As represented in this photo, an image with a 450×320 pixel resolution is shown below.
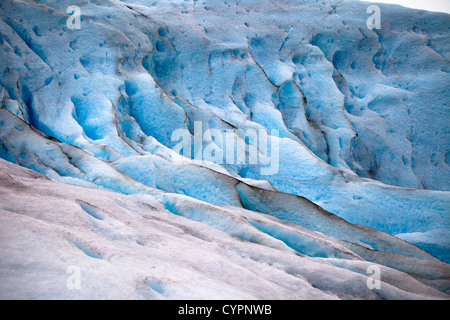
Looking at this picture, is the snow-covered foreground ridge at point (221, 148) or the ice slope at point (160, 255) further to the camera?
the snow-covered foreground ridge at point (221, 148)

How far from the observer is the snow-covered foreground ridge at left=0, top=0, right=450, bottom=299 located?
355 centimetres

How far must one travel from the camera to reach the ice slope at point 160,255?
8.86 ft

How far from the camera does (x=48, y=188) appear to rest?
4508 mm

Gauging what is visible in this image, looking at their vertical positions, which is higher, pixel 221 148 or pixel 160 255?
pixel 221 148

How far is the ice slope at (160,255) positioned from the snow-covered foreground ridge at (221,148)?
22 mm

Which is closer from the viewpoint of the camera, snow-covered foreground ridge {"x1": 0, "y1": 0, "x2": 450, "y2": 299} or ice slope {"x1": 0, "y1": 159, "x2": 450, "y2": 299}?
ice slope {"x1": 0, "y1": 159, "x2": 450, "y2": 299}

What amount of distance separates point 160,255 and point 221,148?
668 cm

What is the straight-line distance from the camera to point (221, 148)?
33.3 feet

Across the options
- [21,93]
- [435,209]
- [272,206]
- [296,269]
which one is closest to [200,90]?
[21,93]

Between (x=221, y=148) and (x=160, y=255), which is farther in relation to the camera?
(x=221, y=148)

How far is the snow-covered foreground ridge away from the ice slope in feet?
0.07

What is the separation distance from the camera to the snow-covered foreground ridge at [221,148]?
3.55 m

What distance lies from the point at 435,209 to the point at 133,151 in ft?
25.8

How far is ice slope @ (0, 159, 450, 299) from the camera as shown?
8.86 feet
